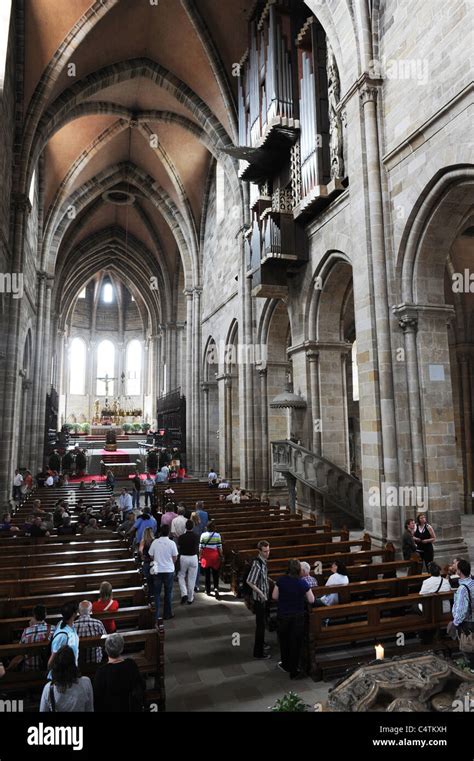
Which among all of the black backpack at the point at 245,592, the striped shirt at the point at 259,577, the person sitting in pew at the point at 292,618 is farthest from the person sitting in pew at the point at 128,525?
the person sitting in pew at the point at 292,618

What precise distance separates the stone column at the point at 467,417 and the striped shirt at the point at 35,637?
589 inches

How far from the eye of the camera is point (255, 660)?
18.1 ft

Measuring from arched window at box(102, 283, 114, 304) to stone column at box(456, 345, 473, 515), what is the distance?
38.6 m

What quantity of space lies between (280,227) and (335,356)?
12.4 feet

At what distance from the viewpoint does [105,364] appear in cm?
4838

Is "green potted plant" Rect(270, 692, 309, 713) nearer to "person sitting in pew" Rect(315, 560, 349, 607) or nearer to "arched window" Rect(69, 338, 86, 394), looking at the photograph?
"person sitting in pew" Rect(315, 560, 349, 607)

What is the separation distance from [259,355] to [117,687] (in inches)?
569

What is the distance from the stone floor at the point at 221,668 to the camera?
4.61m

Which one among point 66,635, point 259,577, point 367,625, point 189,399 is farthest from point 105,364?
point 66,635

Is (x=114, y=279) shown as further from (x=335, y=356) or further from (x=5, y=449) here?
(x=335, y=356)

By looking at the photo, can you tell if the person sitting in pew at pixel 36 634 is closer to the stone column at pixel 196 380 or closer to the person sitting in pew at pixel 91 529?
the person sitting in pew at pixel 91 529

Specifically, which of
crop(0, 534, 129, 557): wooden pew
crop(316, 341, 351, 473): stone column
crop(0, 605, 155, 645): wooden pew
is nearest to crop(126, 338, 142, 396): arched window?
crop(316, 341, 351, 473): stone column

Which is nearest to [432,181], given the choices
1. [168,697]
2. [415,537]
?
[415,537]

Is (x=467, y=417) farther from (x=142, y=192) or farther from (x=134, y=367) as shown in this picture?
(x=134, y=367)
